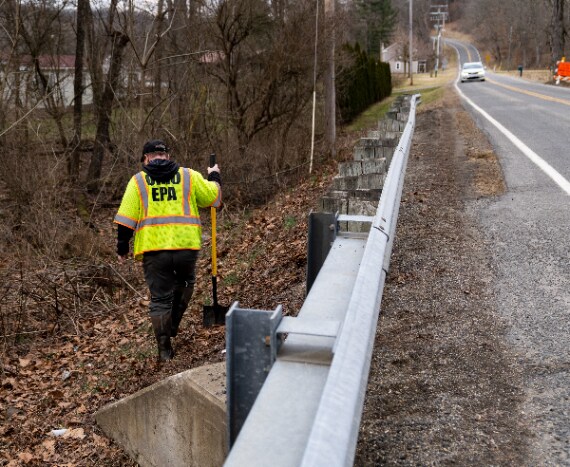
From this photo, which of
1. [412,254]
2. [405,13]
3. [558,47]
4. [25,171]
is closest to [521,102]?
[25,171]

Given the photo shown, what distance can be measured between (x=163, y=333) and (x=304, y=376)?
437 centimetres

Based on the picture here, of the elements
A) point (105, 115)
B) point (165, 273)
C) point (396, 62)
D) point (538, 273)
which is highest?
point (396, 62)

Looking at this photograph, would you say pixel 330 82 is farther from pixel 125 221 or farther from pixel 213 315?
pixel 125 221

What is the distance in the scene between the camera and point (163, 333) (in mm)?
6223

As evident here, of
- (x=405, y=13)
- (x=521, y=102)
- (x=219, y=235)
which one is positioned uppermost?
(x=405, y=13)

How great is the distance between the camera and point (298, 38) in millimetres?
17609

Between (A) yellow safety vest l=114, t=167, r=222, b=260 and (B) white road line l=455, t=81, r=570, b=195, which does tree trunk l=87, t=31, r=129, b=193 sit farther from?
(A) yellow safety vest l=114, t=167, r=222, b=260

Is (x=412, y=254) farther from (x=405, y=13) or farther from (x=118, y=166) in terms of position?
(x=405, y=13)

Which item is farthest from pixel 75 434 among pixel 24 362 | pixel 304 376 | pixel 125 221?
pixel 304 376

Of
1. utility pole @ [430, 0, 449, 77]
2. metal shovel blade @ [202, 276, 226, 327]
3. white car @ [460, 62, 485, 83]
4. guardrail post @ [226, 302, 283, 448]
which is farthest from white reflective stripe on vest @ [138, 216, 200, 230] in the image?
utility pole @ [430, 0, 449, 77]

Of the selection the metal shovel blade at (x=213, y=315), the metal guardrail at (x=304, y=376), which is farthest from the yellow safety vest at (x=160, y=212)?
the metal guardrail at (x=304, y=376)

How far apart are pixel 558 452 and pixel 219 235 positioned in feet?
33.1

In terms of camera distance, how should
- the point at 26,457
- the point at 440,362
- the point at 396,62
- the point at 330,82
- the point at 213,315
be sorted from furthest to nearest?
the point at 396,62 → the point at 330,82 → the point at 213,315 → the point at 26,457 → the point at 440,362

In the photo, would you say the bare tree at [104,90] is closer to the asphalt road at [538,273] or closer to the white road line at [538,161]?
the white road line at [538,161]
